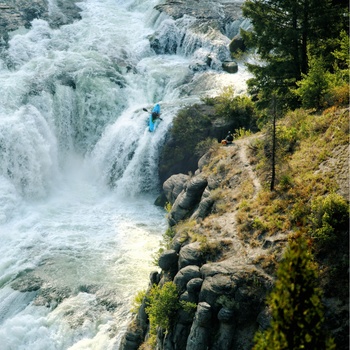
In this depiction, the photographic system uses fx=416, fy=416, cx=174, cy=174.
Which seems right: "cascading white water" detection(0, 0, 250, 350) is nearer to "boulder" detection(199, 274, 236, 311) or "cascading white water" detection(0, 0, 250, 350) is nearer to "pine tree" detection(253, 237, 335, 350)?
"boulder" detection(199, 274, 236, 311)

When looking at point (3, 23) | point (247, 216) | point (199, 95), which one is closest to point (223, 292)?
point (247, 216)

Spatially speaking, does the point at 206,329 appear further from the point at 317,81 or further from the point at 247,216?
the point at 317,81

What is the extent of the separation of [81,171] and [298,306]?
79.1 ft

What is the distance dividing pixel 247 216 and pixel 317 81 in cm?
661

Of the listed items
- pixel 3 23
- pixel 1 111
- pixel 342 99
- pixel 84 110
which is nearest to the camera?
pixel 342 99

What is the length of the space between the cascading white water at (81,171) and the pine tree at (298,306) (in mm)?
9887

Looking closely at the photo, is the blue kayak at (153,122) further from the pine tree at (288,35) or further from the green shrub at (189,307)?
the green shrub at (189,307)

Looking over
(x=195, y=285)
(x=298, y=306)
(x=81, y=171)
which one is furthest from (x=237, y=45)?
(x=298, y=306)

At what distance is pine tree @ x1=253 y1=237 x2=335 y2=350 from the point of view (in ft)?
22.5

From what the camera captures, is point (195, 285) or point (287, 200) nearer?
point (195, 285)

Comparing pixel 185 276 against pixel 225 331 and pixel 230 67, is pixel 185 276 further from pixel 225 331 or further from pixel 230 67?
pixel 230 67

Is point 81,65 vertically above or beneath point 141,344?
above

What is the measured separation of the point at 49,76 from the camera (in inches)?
1238

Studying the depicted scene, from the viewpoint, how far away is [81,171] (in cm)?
2927
